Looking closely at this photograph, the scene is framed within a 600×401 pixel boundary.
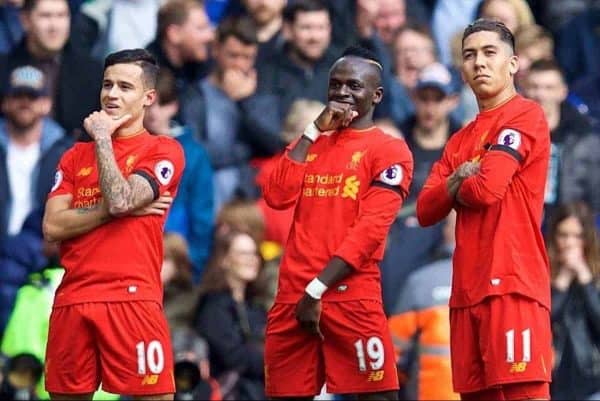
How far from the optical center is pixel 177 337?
14.1 m

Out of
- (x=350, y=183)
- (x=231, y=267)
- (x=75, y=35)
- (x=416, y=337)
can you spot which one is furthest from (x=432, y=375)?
(x=75, y=35)

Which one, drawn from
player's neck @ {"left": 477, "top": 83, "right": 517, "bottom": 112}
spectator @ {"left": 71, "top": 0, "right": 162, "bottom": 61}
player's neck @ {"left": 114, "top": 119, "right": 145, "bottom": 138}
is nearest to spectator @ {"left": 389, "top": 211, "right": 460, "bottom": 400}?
player's neck @ {"left": 477, "top": 83, "right": 517, "bottom": 112}

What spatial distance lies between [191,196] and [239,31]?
71.5 inches

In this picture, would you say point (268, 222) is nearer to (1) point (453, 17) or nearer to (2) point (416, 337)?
(2) point (416, 337)

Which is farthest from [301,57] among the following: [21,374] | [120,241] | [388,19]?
[120,241]

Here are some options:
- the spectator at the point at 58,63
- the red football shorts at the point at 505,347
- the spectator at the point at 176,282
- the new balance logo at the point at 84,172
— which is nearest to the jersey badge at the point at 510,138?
the red football shorts at the point at 505,347

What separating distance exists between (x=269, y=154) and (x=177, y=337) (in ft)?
8.82

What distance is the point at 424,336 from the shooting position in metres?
13.9

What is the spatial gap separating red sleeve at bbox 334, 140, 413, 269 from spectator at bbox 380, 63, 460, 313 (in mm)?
3613

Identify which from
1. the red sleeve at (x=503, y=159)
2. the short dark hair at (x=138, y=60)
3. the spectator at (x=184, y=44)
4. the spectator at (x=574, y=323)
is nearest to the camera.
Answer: the red sleeve at (x=503, y=159)

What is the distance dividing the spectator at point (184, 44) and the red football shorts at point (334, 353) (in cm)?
535

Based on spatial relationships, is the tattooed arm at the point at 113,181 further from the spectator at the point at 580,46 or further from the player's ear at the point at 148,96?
the spectator at the point at 580,46

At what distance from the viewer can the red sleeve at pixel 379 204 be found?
11266mm

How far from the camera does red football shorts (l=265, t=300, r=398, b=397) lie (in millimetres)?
11367
